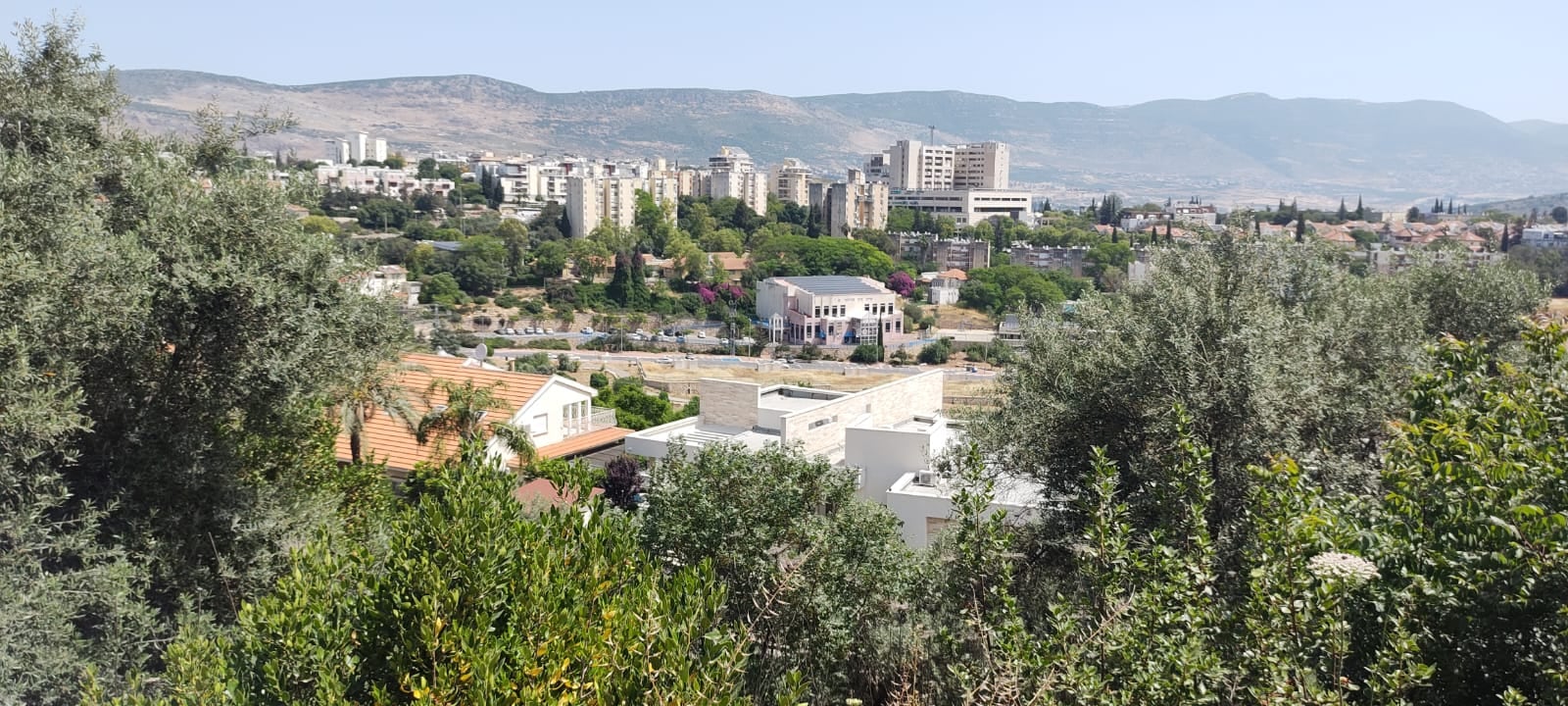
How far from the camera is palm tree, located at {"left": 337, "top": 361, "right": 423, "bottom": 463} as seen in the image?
910 centimetres

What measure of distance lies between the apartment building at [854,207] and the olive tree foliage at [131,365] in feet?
367

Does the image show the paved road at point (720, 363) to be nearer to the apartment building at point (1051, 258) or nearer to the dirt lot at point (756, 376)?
the dirt lot at point (756, 376)

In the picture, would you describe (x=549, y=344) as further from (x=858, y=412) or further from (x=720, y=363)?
(x=858, y=412)

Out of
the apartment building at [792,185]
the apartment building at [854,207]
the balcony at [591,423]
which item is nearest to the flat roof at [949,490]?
the balcony at [591,423]

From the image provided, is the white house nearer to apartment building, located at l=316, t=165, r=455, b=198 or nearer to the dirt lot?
the dirt lot

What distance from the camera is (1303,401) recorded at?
8.39 meters

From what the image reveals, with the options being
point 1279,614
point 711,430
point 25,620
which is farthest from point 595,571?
point 711,430

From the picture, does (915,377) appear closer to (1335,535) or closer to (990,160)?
(1335,535)

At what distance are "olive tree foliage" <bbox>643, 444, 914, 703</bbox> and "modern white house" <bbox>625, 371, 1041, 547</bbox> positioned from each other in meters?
4.49

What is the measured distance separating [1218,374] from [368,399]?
A: 29.6ft

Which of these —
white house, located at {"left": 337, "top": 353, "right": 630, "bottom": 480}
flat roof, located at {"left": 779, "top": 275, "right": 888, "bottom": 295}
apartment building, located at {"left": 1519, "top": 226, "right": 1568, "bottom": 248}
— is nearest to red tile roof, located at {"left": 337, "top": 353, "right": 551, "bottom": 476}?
white house, located at {"left": 337, "top": 353, "right": 630, "bottom": 480}

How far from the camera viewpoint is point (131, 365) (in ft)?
25.6

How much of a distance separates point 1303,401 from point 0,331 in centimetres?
856

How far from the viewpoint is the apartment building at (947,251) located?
103562 mm
